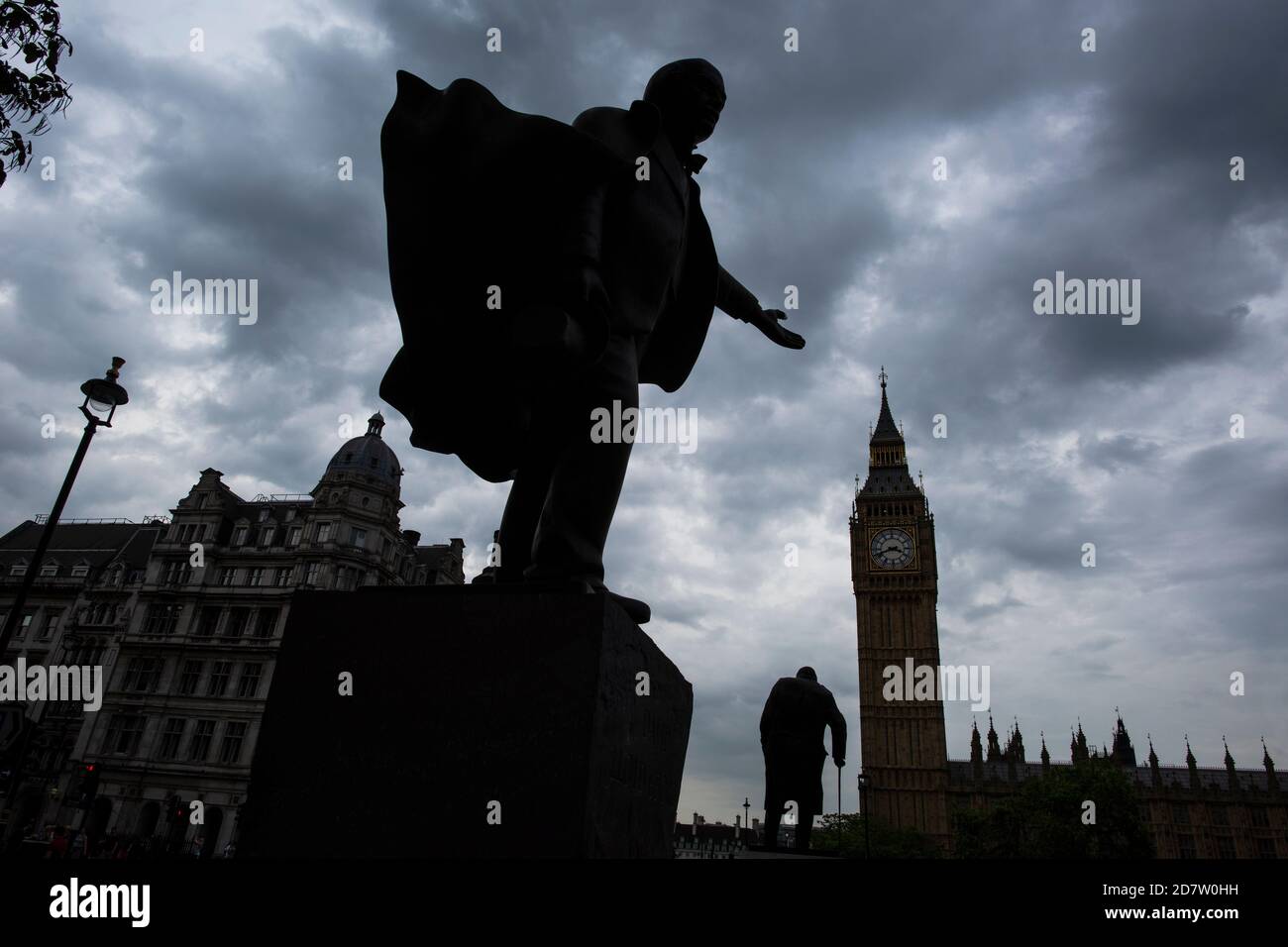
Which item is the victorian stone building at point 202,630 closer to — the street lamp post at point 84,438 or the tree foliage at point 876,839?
the street lamp post at point 84,438

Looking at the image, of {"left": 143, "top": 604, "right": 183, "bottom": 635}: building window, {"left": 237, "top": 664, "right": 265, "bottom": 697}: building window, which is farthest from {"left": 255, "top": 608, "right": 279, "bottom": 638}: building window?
{"left": 143, "top": 604, "right": 183, "bottom": 635}: building window

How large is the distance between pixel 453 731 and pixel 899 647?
3729 inches

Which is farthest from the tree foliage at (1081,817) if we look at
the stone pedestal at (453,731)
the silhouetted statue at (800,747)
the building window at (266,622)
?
the stone pedestal at (453,731)

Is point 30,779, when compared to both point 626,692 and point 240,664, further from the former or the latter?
point 626,692

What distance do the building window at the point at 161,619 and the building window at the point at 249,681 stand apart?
18.6ft

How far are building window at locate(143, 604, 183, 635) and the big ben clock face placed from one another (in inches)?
3008

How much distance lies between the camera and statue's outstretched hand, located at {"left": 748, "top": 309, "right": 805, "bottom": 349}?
4266mm

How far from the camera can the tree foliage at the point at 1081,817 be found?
4166 centimetres

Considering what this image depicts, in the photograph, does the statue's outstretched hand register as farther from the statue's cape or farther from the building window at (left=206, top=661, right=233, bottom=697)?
the building window at (left=206, top=661, right=233, bottom=697)
